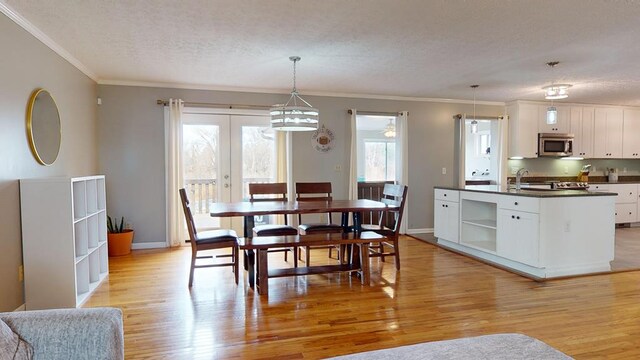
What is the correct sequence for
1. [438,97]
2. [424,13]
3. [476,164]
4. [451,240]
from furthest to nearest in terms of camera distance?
[476,164] → [438,97] → [451,240] → [424,13]

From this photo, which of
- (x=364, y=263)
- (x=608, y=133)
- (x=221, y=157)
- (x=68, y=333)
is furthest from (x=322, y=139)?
(x=608, y=133)

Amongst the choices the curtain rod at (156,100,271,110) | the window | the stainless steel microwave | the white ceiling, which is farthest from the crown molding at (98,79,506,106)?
the window

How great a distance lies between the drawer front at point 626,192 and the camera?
6809mm

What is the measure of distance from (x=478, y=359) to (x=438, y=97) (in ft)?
18.3

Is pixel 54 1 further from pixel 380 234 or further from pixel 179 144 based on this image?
pixel 380 234

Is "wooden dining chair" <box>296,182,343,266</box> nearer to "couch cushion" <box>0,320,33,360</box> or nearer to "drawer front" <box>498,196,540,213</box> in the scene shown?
"drawer front" <box>498,196,540,213</box>

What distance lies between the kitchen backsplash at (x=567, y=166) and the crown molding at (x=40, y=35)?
6.74 m

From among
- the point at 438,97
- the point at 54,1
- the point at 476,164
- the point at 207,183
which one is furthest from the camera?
the point at 476,164

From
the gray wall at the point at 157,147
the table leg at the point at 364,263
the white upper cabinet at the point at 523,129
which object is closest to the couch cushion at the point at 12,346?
the table leg at the point at 364,263

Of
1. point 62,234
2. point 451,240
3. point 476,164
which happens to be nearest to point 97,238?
point 62,234

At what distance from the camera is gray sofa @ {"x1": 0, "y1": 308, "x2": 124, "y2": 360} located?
140 cm

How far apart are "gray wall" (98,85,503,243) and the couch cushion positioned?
407 cm

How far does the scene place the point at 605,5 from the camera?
2.67m

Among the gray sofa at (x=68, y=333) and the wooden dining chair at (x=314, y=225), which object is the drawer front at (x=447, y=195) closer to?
the wooden dining chair at (x=314, y=225)
